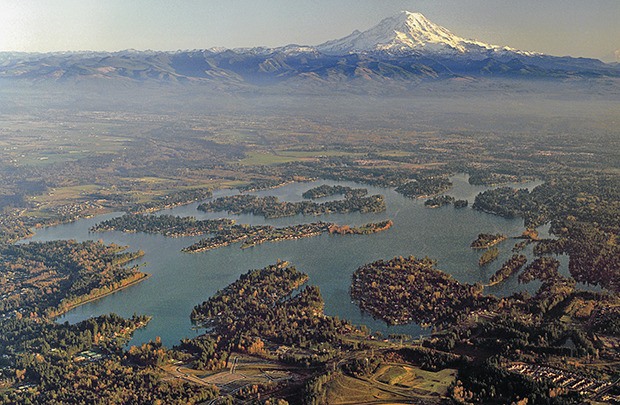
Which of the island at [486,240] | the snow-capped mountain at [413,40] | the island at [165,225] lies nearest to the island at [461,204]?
the island at [486,240]

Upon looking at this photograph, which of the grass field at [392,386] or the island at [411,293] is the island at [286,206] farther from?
the grass field at [392,386]

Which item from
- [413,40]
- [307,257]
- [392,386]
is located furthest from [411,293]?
[413,40]

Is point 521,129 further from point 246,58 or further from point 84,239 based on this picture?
point 246,58

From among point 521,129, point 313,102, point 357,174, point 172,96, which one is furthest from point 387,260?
point 172,96

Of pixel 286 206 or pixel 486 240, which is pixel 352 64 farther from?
pixel 486 240

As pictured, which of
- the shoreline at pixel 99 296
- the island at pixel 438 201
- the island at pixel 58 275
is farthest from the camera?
the island at pixel 438 201

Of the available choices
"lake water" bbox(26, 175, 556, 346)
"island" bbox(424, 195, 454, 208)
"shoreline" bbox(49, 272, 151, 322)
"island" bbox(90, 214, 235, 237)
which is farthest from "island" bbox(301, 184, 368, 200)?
"shoreline" bbox(49, 272, 151, 322)
